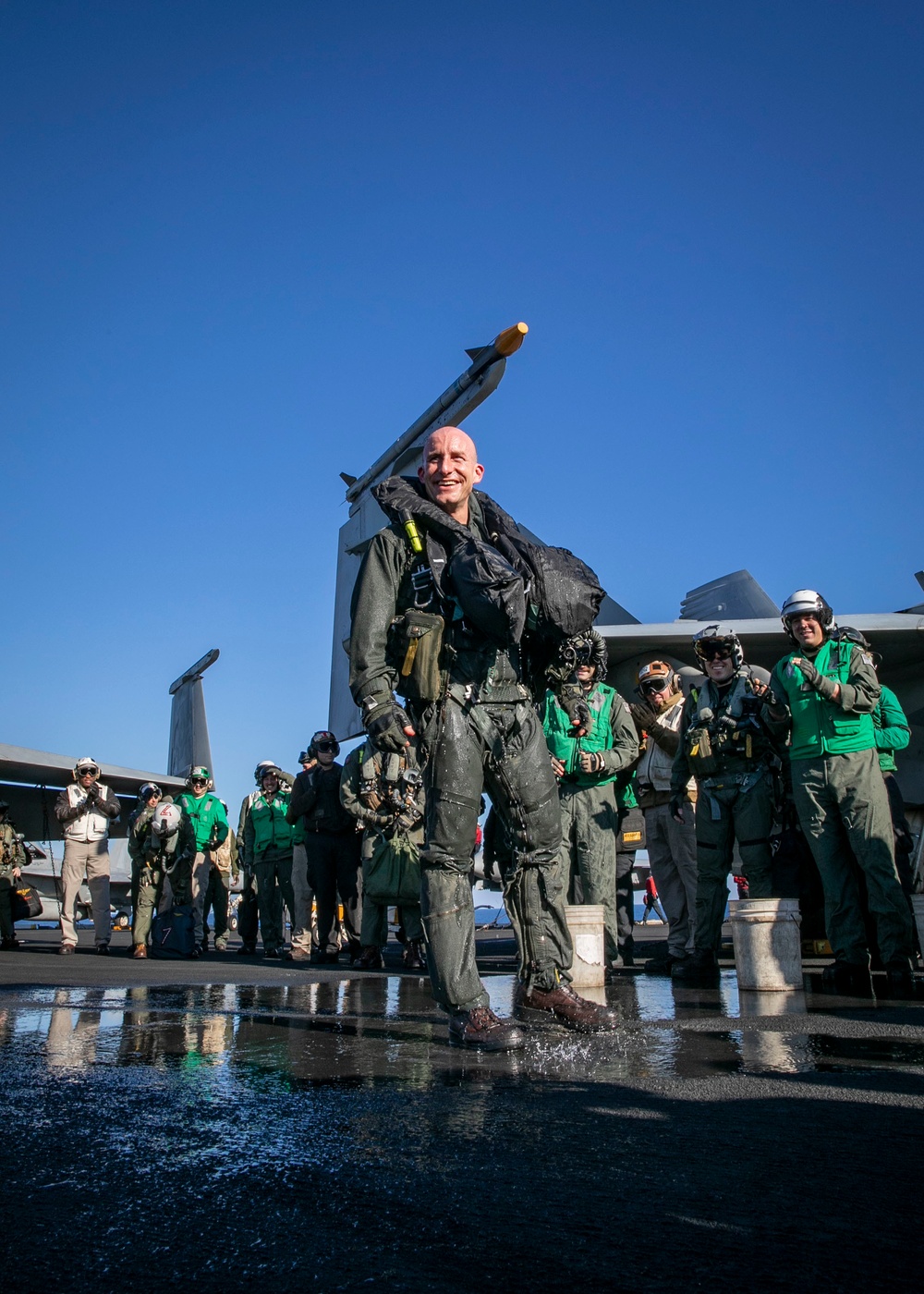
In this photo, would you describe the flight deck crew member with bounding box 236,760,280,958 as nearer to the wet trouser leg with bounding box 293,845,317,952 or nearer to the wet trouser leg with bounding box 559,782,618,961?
the wet trouser leg with bounding box 293,845,317,952

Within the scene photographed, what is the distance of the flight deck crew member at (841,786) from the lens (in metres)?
5.47

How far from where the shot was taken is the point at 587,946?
5.52 meters

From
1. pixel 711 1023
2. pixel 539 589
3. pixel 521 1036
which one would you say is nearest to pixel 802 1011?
pixel 711 1023

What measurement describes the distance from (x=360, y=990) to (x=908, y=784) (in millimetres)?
8593

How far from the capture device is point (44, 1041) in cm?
359

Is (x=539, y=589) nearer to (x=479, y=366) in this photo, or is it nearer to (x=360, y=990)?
(x=360, y=990)

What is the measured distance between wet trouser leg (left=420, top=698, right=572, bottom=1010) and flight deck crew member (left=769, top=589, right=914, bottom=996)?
224 centimetres

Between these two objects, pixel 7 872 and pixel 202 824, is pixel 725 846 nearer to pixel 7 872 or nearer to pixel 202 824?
pixel 202 824

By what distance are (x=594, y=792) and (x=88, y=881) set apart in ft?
24.1

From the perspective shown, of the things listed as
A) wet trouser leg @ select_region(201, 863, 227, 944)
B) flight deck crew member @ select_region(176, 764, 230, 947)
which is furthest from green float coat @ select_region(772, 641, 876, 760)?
wet trouser leg @ select_region(201, 863, 227, 944)

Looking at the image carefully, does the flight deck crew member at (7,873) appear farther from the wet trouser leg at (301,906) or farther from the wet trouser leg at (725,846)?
the wet trouser leg at (725,846)

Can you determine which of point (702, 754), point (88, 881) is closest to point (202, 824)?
point (88, 881)

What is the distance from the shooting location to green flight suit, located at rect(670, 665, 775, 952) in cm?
635

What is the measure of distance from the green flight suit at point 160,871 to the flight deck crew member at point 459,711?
7610 mm
